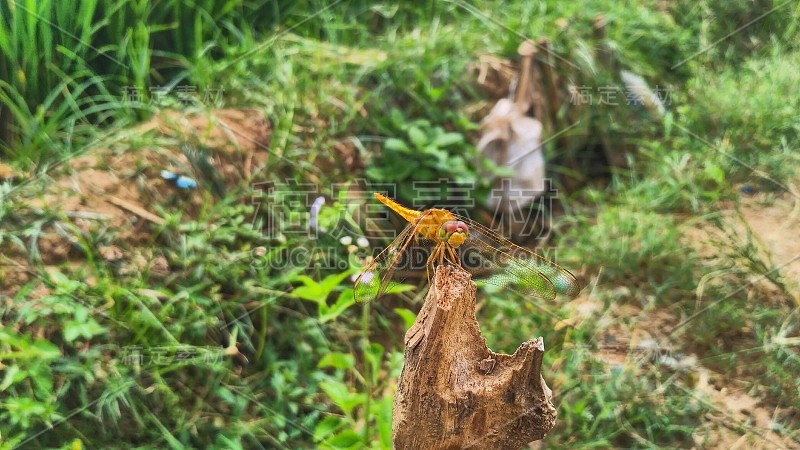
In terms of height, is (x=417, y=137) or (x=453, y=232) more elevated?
(x=417, y=137)

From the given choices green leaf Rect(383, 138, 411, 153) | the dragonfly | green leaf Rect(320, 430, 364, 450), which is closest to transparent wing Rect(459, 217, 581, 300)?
the dragonfly

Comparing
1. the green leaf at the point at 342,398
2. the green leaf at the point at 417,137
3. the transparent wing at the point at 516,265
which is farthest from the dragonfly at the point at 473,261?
the green leaf at the point at 417,137

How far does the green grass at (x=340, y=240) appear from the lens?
1.80 m

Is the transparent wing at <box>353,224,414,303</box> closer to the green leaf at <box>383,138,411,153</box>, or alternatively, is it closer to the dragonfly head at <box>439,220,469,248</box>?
the dragonfly head at <box>439,220,469,248</box>

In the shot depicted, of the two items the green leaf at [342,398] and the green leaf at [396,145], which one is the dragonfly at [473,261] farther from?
the green leaf at [396,145]

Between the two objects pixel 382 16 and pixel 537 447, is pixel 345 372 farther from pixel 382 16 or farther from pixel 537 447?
pixel 382 16

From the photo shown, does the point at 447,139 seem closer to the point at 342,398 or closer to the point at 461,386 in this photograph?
the point at 342,398

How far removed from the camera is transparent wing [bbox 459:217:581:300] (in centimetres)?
149

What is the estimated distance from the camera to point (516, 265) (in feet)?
4.92

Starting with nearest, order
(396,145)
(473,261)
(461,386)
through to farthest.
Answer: (461,386)
(473,261)
(396,145)

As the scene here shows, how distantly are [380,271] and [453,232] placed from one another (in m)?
0.19

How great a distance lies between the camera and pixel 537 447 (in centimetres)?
188

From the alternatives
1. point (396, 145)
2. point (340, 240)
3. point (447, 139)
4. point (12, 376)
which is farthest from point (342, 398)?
point (447, 139)

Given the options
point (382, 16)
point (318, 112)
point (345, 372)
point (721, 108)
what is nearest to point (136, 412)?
point (345, 372)
